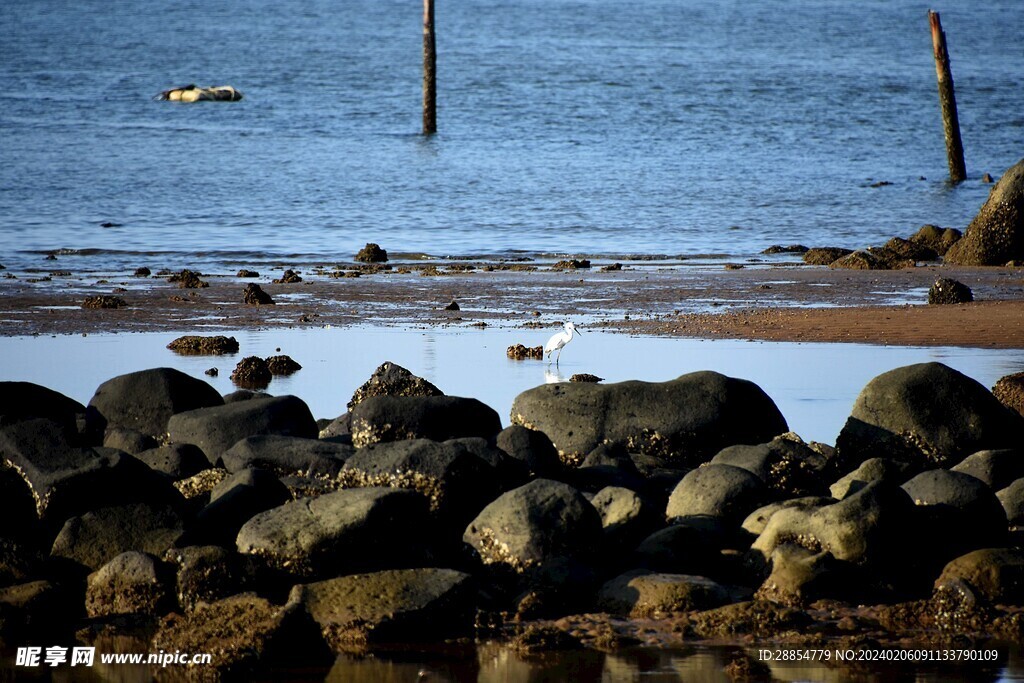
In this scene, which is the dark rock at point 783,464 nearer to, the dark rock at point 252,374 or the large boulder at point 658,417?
the large boulder at point 658,417

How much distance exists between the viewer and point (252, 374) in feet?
37.1

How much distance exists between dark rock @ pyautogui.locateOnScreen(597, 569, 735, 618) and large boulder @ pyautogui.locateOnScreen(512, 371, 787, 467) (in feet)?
Answer: 7.10

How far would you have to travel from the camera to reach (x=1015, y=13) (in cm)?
10119

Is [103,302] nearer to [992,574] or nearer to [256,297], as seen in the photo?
[256,297]

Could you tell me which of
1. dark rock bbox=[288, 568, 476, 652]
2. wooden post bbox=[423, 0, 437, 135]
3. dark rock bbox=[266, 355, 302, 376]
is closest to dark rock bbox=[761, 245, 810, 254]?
dark rock bbox=[266, 355, 302, 376]

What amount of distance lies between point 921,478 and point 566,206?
22.5 metres

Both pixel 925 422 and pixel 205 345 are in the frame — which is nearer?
pixel 925 422

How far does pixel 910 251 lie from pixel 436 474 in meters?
14.5

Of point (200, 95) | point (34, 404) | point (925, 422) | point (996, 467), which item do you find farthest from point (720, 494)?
point (200, 95)

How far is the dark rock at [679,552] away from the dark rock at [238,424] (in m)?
2.61

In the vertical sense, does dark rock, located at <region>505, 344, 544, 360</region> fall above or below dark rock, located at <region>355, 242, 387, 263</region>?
below

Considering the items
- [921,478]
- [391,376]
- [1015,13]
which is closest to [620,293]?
[391,376]

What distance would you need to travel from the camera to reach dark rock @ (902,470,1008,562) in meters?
6.91

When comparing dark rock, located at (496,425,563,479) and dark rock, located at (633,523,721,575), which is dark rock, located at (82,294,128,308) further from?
dark rock, located at (633,523,721,575)
